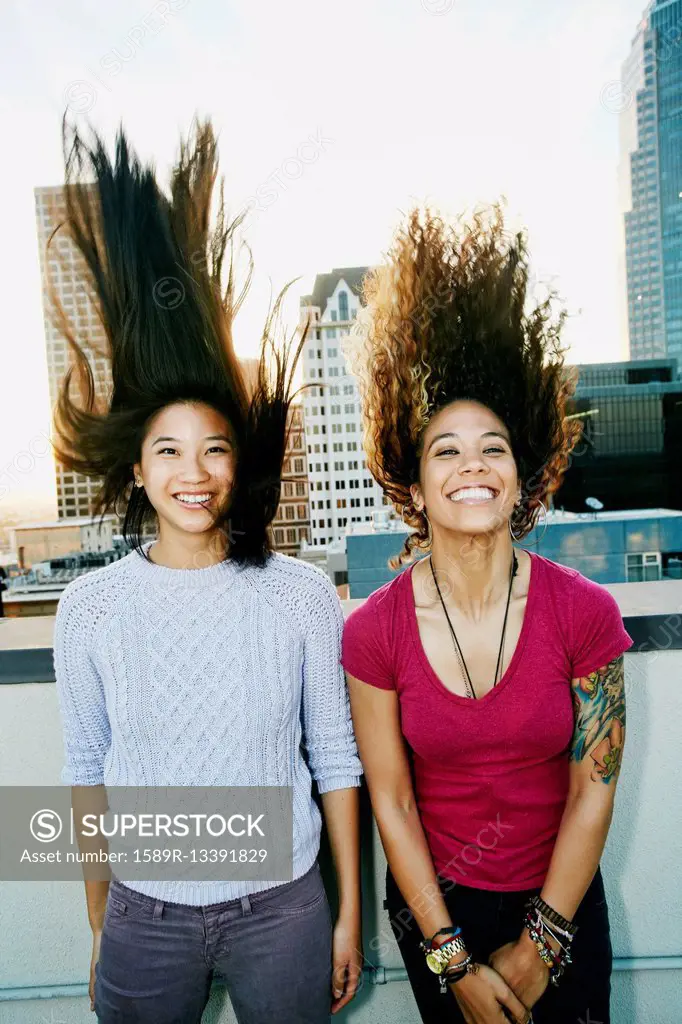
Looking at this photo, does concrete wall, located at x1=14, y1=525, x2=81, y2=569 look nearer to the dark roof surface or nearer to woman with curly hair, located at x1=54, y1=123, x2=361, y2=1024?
the dark roof surface

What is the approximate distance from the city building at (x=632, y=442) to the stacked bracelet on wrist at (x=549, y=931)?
1603 inches

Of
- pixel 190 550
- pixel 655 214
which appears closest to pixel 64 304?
pixel 190 550

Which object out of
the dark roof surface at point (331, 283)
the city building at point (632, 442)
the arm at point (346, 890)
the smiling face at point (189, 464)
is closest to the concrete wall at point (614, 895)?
the arm at point (346, 890)

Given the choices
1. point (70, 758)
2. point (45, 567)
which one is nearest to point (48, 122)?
point (70, 758)

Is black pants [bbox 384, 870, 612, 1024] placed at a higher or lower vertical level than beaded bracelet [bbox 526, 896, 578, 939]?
lower

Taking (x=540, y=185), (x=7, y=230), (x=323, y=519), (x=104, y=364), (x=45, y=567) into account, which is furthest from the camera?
(x=45, y=567)

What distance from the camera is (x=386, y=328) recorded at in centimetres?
134

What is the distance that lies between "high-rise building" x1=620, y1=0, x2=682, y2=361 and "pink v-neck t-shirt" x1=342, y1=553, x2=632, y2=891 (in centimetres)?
1648

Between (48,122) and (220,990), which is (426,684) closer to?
(220,990)

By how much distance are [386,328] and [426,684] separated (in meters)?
0.77

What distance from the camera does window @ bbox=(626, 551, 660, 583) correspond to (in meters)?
26.0

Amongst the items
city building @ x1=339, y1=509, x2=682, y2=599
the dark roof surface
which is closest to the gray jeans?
the dark roof surface

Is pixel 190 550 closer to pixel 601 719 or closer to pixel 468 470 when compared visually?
pixel 468 470

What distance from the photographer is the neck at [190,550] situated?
4.11 ft
